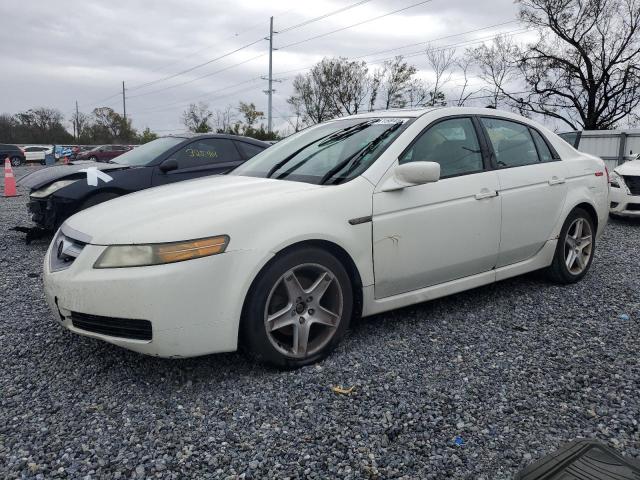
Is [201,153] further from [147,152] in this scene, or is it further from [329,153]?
[329,153]

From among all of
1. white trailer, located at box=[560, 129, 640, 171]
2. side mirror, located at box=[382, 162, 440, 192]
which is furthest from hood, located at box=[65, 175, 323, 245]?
white trailer, located at box=[560, 129, 640, 171]

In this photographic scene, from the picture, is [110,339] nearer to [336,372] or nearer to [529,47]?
[336,372]

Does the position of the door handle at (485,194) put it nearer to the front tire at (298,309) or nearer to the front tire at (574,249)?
the front tire at (574,249)

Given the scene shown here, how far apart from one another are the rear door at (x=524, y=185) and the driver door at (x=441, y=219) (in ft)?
0.38

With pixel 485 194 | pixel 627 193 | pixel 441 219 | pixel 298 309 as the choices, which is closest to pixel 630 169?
pixel 627 193

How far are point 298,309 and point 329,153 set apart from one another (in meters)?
1.14

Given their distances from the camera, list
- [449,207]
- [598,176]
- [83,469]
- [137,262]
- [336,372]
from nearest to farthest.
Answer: [83,469]
[137,262]
[336,372]
[449,207]
[598,176]

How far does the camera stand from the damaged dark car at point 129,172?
5969 mm

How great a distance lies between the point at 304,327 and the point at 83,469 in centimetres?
127

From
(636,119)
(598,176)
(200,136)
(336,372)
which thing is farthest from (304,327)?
(636,119)

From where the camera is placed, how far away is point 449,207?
135 inches

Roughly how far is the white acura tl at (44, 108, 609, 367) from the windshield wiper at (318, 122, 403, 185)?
13mm

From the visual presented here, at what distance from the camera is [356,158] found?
10.8 feet

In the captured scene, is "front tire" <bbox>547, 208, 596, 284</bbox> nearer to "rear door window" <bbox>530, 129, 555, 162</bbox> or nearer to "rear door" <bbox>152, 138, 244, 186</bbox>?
"rear door window" <bbox>530, 129, 555, 162</bbox>
